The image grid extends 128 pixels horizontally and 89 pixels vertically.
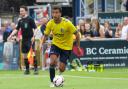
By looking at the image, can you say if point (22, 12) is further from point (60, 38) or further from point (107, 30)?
point (60, 38)

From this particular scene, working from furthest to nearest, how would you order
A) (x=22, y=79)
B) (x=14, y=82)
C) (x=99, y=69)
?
(x=99, y=69) < (x=22, y=79) < (x=14, y=82)

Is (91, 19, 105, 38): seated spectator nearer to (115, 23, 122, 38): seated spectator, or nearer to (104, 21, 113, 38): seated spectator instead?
(104, 21, 113, 38): seated spectator

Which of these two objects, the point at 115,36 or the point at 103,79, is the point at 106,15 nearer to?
the point at 115,36

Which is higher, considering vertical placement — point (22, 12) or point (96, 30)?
point (22, 12)

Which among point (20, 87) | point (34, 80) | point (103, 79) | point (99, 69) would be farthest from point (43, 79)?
point (99, 69)

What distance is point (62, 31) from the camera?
18.3 meters

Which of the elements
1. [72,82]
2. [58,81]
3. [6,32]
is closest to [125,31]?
[6,32]

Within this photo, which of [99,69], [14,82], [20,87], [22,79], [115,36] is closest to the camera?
[20,87]

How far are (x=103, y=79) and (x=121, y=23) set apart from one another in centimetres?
924

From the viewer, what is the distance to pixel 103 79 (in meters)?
21.0

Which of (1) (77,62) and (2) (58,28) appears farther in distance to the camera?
(1) (77,62)

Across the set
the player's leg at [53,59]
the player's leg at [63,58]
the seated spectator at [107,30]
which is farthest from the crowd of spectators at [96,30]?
the player's leg at [53,59]

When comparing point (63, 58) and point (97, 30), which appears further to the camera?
point (97, 30)

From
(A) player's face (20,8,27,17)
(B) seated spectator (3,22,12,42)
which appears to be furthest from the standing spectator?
(A) player's face (20,8,27,17)
